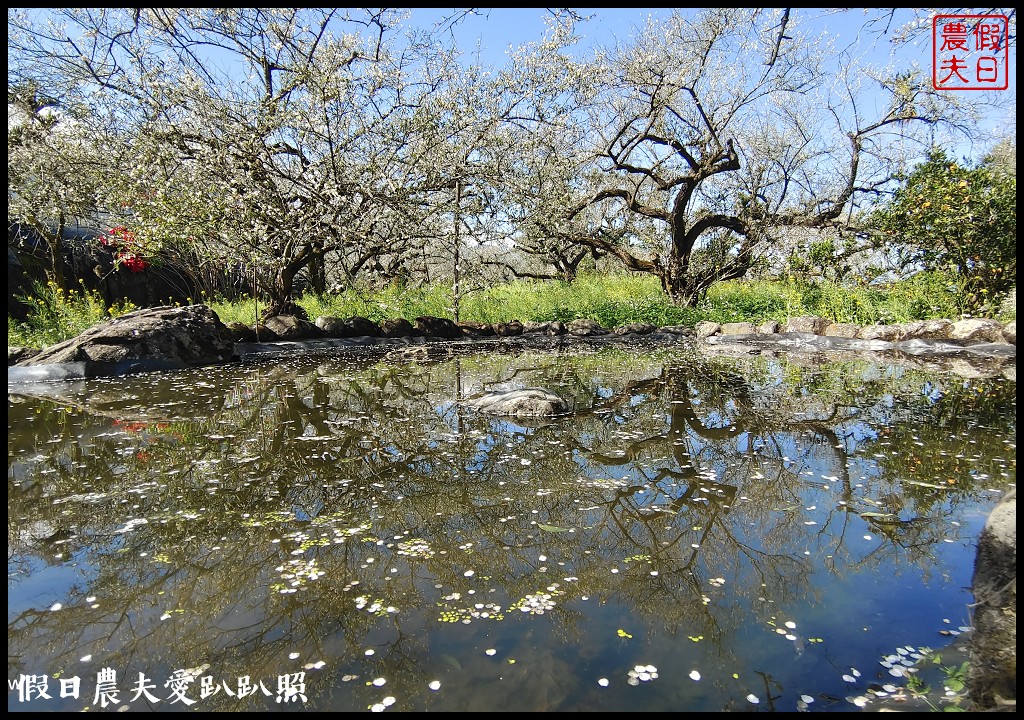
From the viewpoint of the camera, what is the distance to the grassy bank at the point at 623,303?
1420 centimetres

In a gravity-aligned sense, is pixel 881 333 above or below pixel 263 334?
below

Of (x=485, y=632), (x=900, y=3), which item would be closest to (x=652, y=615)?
(x=485, y=632)

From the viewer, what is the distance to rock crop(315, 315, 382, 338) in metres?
14.3

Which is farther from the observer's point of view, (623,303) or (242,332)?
(623,303)

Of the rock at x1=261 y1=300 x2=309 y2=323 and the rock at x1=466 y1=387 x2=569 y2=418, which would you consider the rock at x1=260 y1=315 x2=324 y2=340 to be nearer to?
the rock at x1=261 y1=300 x2=309 y2=323

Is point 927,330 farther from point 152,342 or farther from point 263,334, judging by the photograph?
point 152,342

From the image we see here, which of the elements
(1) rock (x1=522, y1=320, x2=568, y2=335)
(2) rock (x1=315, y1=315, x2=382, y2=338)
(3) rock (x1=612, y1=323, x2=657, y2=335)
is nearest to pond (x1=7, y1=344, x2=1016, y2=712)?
(2) rock (x1=315, y1=315, x2=382, y2=338)

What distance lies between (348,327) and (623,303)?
8422mm

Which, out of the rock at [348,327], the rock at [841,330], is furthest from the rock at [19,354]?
the rock at [841,330]

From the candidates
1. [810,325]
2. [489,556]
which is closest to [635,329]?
[810,325]

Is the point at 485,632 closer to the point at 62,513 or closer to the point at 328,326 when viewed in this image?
the point at 62,513

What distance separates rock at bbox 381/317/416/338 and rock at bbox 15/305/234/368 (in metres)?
3.80

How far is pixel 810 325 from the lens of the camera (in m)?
15.0

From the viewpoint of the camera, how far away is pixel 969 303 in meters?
13.9
